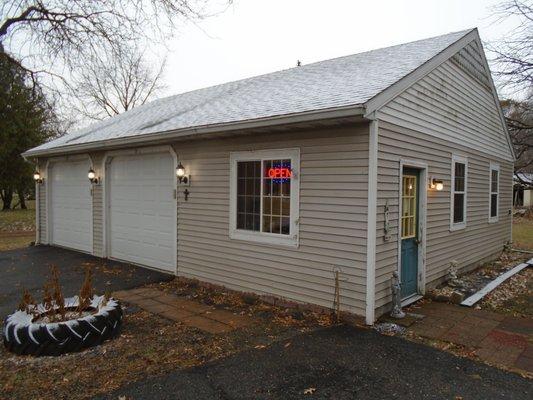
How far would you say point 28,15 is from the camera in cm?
1020

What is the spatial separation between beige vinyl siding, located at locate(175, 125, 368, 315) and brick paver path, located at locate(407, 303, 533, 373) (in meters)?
1.12

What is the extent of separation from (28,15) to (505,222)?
14.6m

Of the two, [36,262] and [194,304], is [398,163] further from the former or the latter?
[36,262]

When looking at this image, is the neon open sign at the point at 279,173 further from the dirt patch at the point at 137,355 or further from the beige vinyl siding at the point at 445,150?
the dirt patch at the point at 137,355

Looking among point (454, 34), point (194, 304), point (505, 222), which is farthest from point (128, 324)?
point (505, 222)

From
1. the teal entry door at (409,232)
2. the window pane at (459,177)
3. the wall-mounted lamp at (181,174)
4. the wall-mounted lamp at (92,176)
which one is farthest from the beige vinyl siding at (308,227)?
the wall-mounted lamp at (92,176)

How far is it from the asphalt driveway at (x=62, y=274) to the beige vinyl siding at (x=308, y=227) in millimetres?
1741

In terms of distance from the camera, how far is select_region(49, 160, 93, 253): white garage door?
10961 mm

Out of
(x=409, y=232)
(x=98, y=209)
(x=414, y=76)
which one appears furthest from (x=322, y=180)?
(x=98, y=209)

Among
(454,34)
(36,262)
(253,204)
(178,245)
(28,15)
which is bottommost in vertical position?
(36,262)

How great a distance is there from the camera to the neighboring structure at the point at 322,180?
5.49 metres

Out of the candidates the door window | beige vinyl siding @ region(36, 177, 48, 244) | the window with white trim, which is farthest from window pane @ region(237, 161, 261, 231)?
beige vinyl siding @ region(36, 177, 48, 244)

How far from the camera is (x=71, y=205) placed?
38.2 ft

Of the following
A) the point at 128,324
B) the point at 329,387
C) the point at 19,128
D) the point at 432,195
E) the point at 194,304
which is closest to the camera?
the point at 329,387
